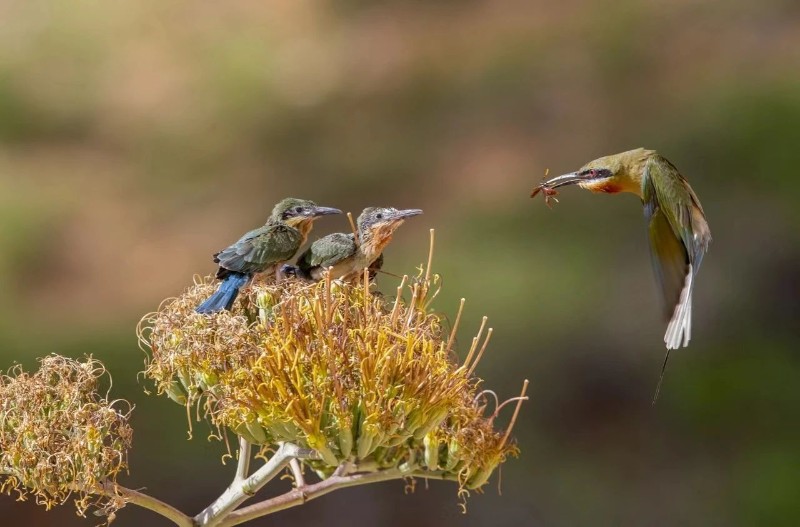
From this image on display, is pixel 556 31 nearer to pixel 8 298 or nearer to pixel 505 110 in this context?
pixel 505 110

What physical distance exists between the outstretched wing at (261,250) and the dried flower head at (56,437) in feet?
0.77

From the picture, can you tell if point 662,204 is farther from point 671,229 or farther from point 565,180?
point 565,180

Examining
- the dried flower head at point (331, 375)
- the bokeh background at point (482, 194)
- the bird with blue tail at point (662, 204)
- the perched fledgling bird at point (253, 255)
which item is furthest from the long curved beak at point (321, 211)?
the bokeh background at point (482, 194)

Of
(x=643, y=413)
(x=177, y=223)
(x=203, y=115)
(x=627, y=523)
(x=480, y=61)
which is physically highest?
(x=480, y=61)

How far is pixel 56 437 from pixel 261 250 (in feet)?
1.13

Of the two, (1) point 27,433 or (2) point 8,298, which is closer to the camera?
(1) point 27,433

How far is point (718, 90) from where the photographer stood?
8.60 feet

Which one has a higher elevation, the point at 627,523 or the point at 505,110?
the point at 505,110

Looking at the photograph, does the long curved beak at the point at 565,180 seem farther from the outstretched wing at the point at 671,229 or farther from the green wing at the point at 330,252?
the green wing at the point at 330,252

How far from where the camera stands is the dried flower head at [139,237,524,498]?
1.18m

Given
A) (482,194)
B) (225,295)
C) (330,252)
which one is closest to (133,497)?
(225,295)

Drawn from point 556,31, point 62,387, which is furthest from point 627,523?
point 62,387

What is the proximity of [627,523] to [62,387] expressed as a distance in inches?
68.1

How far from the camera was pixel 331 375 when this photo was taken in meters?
1.18
